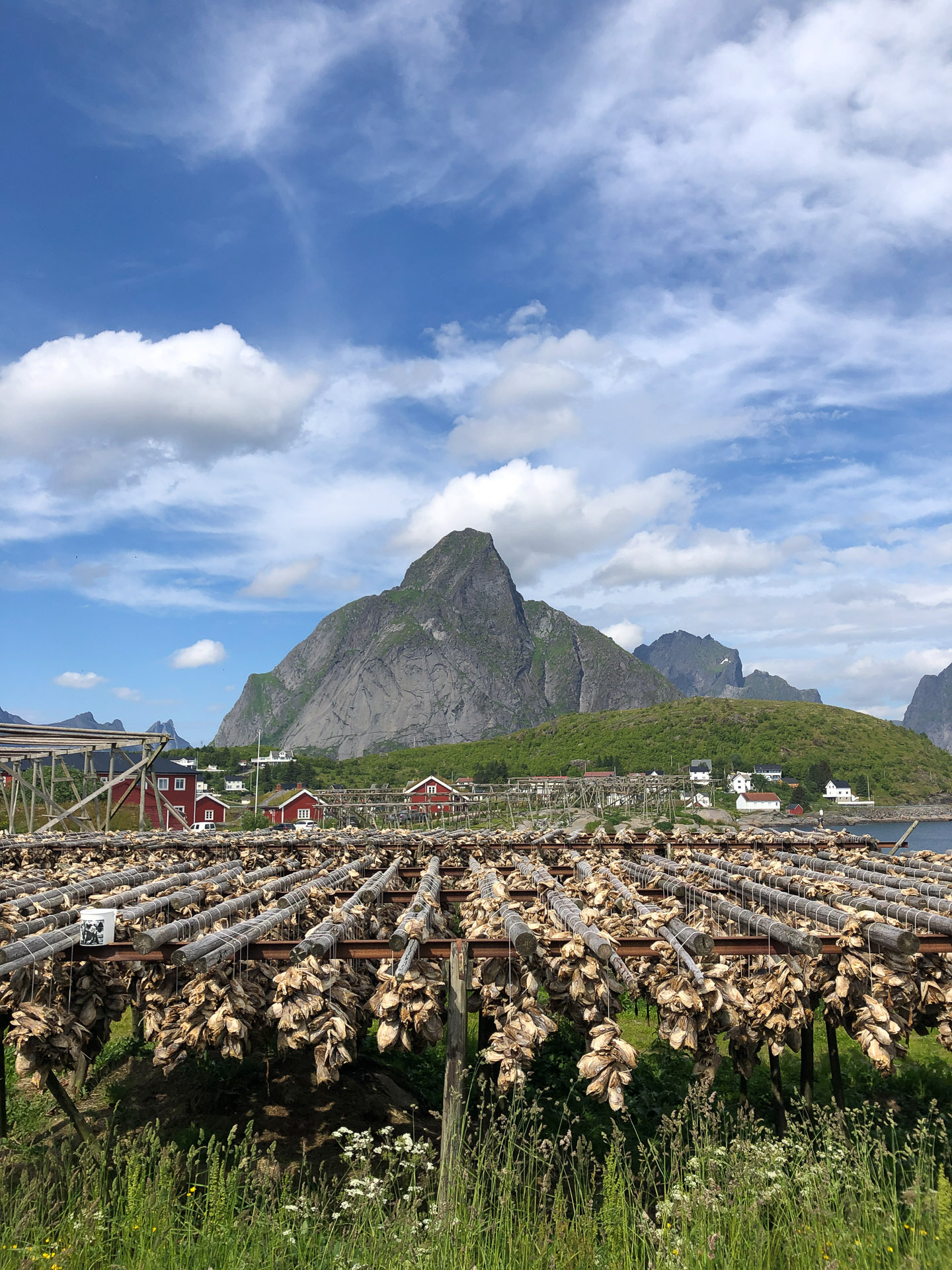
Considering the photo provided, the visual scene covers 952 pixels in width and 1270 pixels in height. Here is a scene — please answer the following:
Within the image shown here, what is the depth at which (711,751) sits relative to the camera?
395 ft

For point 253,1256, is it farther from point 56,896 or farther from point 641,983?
point 56,896

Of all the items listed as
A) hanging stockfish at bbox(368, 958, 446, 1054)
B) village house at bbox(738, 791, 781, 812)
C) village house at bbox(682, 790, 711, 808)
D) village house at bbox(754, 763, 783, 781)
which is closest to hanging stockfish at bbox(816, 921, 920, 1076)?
hanging stockfish at bbox(368, 958, 446, 1054)

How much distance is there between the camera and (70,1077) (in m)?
9.66

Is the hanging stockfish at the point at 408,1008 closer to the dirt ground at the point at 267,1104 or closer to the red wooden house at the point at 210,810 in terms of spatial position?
the dirt ground at the point at 267,1104

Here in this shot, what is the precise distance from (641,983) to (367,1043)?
5.41 meters

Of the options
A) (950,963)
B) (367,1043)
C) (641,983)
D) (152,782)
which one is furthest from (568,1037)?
(152,782)

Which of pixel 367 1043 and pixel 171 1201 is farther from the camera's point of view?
pixel 367 1043

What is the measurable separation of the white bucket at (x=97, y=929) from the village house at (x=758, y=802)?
100093 mm

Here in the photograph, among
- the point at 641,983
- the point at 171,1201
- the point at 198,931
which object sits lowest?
the point at 171,1201

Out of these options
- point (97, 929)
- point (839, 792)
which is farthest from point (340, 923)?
point (839, 792)

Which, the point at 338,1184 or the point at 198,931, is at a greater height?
the point at 198,931

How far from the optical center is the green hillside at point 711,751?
364 feet

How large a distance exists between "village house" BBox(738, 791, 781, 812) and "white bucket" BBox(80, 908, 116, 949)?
10009 cm

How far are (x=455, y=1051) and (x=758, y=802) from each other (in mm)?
103401
